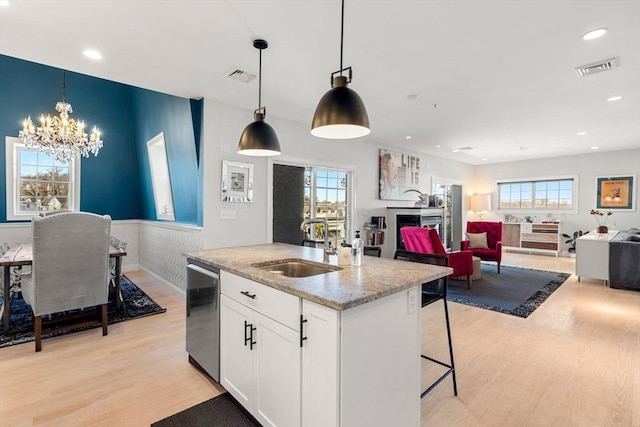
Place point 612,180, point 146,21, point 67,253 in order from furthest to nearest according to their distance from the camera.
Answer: point 612,180
point 67,253
point 146,21

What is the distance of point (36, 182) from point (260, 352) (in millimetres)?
5787

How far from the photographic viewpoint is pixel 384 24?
2.31 meters

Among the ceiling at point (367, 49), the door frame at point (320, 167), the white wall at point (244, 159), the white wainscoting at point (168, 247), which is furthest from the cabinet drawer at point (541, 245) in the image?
the white wainscoting at point (168, 247)

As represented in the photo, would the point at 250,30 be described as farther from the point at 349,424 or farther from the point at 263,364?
the point at 349,424

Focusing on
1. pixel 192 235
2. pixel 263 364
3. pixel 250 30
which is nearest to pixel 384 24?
pixel 250 30

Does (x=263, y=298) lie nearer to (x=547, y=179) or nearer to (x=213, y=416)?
(x=213, y=416)

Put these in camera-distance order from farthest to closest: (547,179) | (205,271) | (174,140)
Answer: (547,179)
(174,140)
(205,271)

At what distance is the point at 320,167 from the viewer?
17.6 feet

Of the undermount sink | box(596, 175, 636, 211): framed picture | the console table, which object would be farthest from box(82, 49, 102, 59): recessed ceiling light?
box(596, 175, 636, 211): framed picture

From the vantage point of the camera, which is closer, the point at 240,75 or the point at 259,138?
the point at 259,138

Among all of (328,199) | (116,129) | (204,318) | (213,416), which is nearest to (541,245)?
→ (328,199)

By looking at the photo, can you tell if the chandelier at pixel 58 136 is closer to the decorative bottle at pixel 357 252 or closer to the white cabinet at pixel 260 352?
the white cabinet at pixel 260 352

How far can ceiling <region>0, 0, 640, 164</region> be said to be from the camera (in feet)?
7.03

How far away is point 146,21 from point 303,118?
2.64 metres
